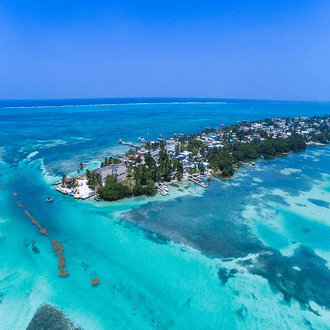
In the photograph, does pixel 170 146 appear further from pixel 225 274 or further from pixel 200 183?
pixel 225 274

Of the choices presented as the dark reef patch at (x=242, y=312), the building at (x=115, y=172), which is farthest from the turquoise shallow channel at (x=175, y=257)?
the building at (x=115, y=172)

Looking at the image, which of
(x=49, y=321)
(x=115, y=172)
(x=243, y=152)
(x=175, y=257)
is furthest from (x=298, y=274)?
(x=243, y=152)

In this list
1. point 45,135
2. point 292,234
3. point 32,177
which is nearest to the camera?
point 292,234

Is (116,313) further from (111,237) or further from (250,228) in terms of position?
(250,228)

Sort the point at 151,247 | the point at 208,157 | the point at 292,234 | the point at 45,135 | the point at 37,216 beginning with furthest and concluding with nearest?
the point at 45,135 → the point at 208,157 → the point at 37,216 → the point at 292,234 → the point at 151,247

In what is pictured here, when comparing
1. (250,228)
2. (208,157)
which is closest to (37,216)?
(250,228)

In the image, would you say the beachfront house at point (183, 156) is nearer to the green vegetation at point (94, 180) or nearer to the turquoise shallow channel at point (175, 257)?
the turquoise shallow channel at point (175, 257)

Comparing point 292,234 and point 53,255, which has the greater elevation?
point 53,255

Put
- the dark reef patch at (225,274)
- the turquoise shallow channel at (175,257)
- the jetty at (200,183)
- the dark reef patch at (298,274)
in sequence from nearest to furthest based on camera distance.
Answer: the turquoise shallow channel at (175,257)
the dark reef patch at (298,274)
the dark reef patch at (225,274)
the jetty at (200,183)
